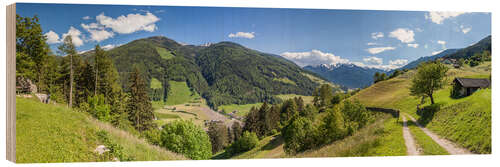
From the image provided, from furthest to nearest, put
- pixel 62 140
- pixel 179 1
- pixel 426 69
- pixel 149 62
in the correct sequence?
pixel 149 62, pixel 426 69, pixel 179 1, pixel 62 140

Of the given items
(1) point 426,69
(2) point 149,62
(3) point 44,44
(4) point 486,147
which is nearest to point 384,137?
(4) point 486,147

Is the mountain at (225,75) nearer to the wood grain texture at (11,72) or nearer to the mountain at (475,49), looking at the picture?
the mountain at (475,49)

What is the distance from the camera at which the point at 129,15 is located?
29.4ft

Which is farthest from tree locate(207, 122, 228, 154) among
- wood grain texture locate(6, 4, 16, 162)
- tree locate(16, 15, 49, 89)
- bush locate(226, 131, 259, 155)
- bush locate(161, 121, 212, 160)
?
wood grain texture locate(6, 4, 16, 162)

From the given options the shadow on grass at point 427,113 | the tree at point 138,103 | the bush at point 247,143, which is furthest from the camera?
the bush at point 247,143

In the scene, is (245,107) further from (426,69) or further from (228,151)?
(426,69)

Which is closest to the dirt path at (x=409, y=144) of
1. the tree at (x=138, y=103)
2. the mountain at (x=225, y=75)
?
the tree at (x=138, y=103)

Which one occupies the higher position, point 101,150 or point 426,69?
point 426,69

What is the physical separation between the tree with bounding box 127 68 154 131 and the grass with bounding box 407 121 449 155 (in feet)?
59.3

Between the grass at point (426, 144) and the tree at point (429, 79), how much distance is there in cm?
295

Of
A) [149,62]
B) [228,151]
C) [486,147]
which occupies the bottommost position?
[228,151]

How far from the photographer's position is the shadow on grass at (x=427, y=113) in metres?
9.11

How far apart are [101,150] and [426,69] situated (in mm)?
14359

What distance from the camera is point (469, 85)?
29.6ft
